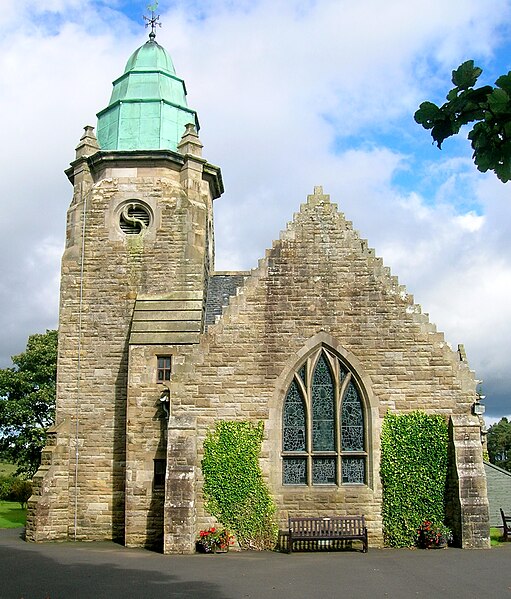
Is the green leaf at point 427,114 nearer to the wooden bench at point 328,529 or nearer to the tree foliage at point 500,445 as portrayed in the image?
the wooden bench at point 328,529

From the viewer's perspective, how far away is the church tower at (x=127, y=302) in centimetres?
1808

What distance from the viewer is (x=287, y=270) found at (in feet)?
56.6

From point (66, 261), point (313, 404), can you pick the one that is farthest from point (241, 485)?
point (66, 261)

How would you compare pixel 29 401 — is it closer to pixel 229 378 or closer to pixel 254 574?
pixel 229 378

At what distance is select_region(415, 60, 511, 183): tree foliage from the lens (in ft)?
14.5

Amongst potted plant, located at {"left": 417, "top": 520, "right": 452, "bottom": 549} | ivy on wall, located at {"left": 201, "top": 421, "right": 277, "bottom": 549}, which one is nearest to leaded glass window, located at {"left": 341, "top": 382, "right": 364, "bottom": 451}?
ivy on wall, located at {"left": 201, "top": 421, "right": 277, "bottom": 549}

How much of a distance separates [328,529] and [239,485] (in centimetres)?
221

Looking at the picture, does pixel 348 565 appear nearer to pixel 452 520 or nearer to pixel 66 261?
pixel 452 520

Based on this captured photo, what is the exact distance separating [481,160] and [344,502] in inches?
513

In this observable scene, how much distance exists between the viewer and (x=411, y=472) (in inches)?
639

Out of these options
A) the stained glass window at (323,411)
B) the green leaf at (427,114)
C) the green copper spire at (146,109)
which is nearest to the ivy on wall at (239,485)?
the stained glass window at (323,411)

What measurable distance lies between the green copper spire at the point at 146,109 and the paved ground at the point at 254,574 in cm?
1194

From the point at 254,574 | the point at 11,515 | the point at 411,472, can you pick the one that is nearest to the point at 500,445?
the point at 11,515

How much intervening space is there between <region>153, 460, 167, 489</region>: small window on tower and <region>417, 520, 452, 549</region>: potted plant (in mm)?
6231
